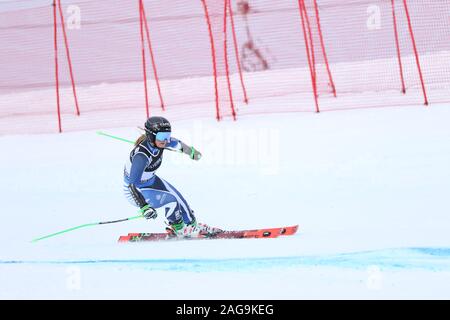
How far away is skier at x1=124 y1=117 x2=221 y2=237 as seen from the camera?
8812 millimetres

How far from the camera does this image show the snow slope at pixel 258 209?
7.82m

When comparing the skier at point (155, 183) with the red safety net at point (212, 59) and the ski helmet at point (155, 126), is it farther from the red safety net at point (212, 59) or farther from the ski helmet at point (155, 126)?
the red safety net at point (212, 59)

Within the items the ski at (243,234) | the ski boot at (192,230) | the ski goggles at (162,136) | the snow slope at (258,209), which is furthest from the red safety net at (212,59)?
the ski goggles at (162,136)

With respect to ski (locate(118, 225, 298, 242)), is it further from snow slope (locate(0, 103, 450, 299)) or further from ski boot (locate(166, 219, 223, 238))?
snow slope (locate(0, 103, 450, 299))

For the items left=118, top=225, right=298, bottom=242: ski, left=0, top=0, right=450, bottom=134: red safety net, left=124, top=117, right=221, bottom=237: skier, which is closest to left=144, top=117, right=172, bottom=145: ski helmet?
left=124, top=117, right=221, bottom=237: skier

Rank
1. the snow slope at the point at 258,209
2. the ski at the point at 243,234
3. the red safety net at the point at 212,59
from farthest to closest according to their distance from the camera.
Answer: the red safety net at the point at 212,59 → the ski at the point at 243,234 → the snow slope at the point at 258,209

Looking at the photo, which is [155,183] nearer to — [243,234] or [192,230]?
[192,230]

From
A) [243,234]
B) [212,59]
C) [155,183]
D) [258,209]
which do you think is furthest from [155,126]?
[212,59]

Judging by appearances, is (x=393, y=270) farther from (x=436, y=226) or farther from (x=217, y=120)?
(x=217, y=120)

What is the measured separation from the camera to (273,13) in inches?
707

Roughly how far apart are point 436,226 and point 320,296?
8.90ft

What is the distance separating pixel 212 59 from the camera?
56.2ft

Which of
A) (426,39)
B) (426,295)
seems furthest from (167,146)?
(426,39)

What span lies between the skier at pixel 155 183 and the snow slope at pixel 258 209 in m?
0.27
